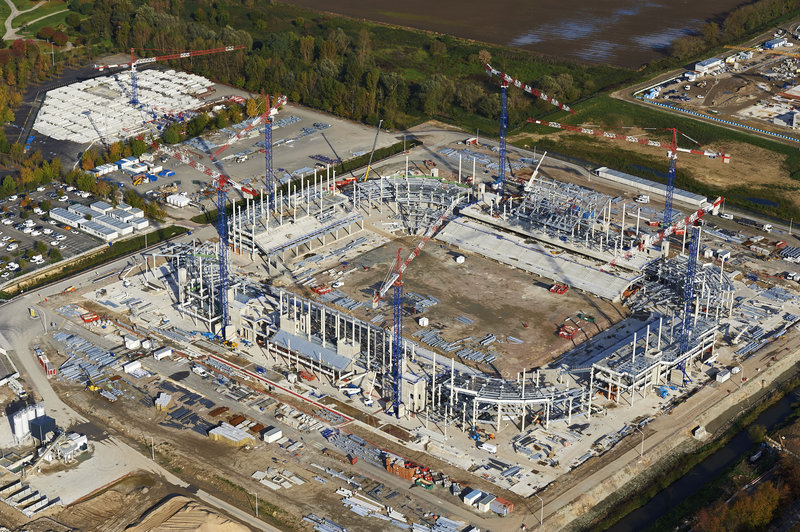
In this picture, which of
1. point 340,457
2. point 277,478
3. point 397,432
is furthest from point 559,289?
point 277,478

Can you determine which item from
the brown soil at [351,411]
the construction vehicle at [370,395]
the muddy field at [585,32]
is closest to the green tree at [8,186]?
the brown soil at [351,411]

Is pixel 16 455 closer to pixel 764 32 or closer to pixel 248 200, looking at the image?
pixel 248 200

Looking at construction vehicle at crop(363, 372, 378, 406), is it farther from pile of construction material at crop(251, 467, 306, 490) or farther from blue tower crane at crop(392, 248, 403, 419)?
pile of construction material at crop(251, 467, 306, 490)

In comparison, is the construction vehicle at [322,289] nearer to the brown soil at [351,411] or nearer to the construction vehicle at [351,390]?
the construction vehicle at [351,390]

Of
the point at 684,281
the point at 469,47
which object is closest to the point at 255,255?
the point at 684,281

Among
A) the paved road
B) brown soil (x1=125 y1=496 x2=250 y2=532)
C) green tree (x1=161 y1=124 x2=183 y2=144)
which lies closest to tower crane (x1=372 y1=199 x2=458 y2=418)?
the paved road

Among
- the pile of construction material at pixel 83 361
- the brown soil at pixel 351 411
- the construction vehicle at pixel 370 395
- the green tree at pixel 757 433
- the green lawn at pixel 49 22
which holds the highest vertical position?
the green lawn at pixel 49 22
